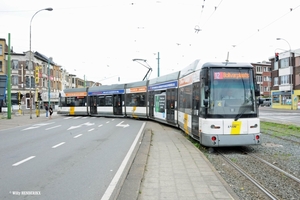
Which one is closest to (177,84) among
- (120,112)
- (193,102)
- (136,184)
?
(193,102)

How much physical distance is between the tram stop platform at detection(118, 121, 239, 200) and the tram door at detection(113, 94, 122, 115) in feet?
68.9

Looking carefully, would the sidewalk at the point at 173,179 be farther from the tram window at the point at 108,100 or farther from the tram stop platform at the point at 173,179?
the tram window at the point at 108,100

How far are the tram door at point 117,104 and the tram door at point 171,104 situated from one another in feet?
38.6

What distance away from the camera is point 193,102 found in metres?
12.0

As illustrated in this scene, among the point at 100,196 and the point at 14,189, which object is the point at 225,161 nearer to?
the point at 100,196

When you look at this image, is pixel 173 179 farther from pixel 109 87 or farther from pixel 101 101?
pixel 101 101

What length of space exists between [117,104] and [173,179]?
24.8 m

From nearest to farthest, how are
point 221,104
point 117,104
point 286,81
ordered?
point 221,104 < point 117,104 < point 286,81

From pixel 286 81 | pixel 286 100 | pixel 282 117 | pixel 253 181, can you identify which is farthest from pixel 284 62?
pixel 253 181

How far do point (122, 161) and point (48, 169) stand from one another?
200 centimetres

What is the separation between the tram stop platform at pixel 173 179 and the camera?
5484 millimetres

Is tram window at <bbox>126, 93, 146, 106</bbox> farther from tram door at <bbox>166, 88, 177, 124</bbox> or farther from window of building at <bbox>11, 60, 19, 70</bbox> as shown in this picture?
window of building at <bbox>11, 60, 19, 70</bbox>

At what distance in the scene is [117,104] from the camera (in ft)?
102

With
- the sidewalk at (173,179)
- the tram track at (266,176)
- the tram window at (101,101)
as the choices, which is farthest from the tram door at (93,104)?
the tram track at (266,176)
